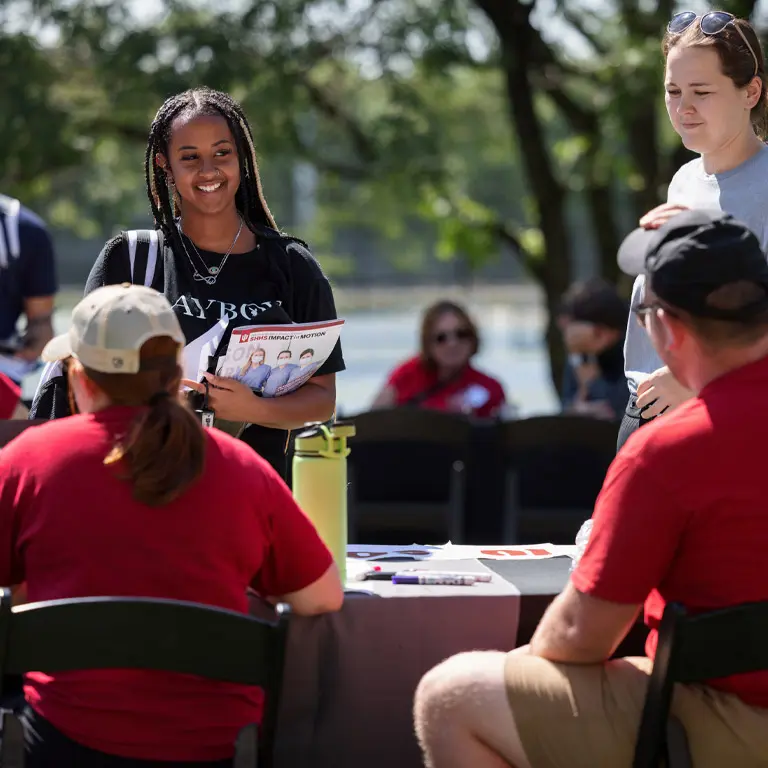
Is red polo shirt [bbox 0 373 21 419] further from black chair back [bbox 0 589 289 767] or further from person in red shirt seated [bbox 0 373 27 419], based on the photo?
black chair back [bbox 0 589 289 767]

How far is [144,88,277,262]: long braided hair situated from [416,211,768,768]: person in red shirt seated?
3.75 feet

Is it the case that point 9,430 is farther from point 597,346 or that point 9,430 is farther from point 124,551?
point 597,346

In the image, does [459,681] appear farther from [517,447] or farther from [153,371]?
[517,447]

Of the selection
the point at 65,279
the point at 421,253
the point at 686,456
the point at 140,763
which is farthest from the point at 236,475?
the point at 421,253

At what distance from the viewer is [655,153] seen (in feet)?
25.1

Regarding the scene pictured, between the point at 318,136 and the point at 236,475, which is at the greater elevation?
the point at 318,136

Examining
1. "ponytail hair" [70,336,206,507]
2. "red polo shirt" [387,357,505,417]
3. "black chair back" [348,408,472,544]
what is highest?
"ponytail hair" [70,336,206,507]

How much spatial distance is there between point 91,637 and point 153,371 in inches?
17.2

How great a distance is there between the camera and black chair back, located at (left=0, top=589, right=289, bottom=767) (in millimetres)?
1967

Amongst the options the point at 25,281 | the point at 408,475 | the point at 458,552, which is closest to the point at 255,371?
the point at 458,552

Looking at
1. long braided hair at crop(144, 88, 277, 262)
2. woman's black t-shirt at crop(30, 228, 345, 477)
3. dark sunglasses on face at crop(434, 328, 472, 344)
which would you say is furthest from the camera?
dark sunglasses on face at crop(434, 328, 472, 344)

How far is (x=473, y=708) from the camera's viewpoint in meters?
2.22

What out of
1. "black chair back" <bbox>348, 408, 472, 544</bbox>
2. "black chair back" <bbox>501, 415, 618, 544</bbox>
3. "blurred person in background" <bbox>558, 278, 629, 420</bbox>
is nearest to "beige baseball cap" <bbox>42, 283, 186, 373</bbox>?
"black chair back" <bbox>348, 408, 472, 544</bbox>

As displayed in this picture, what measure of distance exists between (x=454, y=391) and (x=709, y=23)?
141 inches
